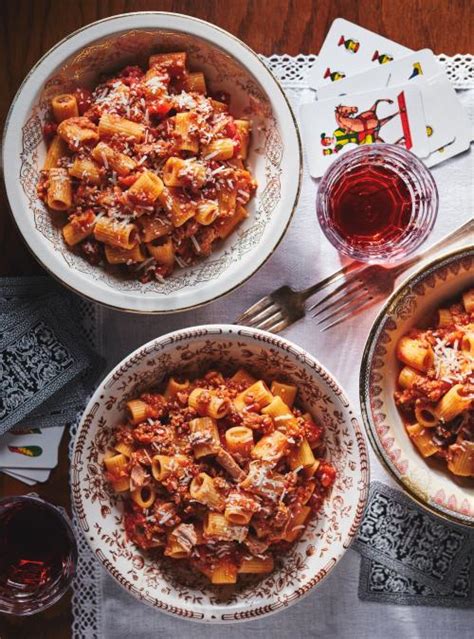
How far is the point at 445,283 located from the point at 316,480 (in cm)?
60

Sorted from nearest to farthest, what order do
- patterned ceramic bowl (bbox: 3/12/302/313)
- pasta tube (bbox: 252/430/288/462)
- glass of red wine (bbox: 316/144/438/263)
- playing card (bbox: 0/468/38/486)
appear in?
pasta tube (bbox: 252/430/288/462)
patterned ceramic bowl (bbox: 3/12/302/313)
glass of red wine (bbox: 316/144/438/263)
playing card (bbox: 0/468/38/486)

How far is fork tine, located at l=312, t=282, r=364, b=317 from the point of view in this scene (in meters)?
2.32

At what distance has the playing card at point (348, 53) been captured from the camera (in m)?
2.33

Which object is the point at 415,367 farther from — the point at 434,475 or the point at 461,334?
the point at 434,475

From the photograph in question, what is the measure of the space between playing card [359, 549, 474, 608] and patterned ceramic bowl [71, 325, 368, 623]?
0.33m

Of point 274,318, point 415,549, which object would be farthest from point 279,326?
point 415,549

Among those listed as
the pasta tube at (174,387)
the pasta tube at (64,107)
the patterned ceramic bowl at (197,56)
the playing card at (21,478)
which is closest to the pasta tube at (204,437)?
the pasta tube at (174,387)

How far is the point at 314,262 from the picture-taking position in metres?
2.34

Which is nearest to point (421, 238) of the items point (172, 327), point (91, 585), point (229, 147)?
point (229, 147)

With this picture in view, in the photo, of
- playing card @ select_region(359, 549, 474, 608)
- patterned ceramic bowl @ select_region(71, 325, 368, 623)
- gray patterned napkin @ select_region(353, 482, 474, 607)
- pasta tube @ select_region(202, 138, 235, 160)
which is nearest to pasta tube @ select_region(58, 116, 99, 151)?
pasta tube @ select_region(202, 138, 235, 160)

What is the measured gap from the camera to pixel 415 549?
7.70 ft

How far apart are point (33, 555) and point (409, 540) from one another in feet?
3.54

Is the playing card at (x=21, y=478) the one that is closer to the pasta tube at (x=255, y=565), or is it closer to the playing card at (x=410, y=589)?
the pasta tube at (x=255, y=565)

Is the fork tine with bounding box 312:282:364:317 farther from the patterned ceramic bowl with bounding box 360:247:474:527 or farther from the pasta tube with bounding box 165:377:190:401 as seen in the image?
the pasta tube with bounding box 165:377:190:401
